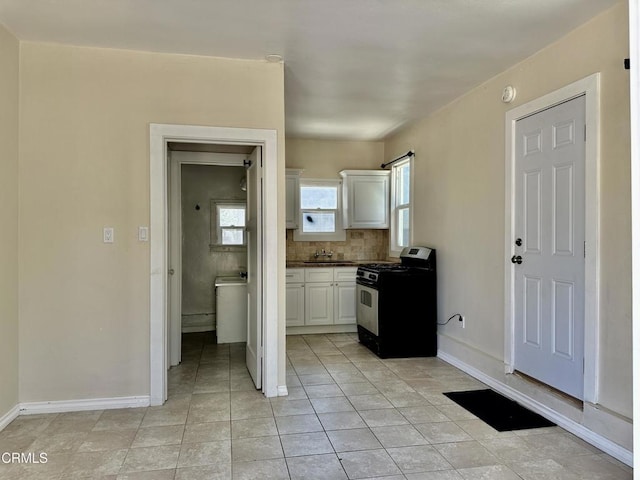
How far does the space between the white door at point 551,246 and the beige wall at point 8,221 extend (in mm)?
3574

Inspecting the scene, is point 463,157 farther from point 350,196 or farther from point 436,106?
point 350,196

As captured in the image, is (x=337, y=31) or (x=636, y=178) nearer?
(x=636, y=178)

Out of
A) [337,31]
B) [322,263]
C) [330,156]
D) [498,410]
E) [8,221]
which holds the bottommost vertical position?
[498,410]

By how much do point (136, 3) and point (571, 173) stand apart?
2818 mm

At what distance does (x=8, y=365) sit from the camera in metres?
2.80

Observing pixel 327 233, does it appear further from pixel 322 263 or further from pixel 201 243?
pixel 201 243

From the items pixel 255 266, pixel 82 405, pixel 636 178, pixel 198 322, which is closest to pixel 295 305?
pixel 198 322

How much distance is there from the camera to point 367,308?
4.71 meters

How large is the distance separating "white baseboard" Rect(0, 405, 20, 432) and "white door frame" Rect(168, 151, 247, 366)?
1.32 m

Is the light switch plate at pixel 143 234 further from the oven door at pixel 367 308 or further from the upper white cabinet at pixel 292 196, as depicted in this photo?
the upper white cabinet at pixel 292 196

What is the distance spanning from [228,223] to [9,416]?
340 centimetres

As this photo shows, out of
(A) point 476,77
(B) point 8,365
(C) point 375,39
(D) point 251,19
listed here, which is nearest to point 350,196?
(A) point 476,77

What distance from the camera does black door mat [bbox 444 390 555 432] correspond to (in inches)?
110

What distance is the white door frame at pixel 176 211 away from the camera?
406cm
